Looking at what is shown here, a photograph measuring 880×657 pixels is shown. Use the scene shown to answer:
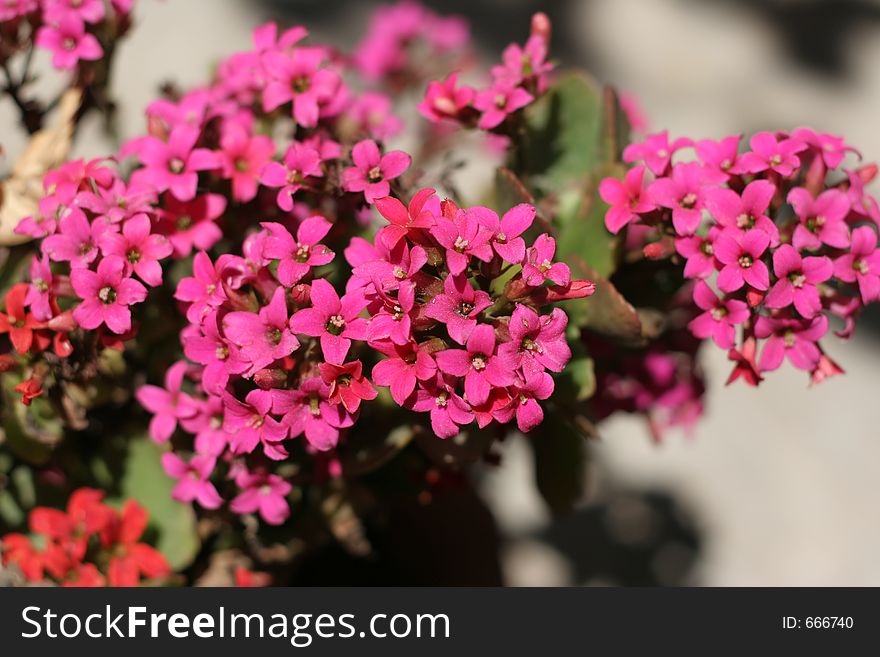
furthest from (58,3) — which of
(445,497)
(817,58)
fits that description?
(817,58)

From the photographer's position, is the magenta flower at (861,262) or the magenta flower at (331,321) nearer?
the magenta flower at (331,321)

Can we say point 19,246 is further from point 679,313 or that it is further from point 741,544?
point 741,544

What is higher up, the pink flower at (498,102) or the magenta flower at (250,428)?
the pink flower at (498,102)

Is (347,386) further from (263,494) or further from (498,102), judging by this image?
(498,102)

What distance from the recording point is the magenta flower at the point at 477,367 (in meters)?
0.61

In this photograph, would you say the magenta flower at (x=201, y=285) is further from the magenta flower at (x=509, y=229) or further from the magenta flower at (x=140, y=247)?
the magenta flower at (x=509, y=229)

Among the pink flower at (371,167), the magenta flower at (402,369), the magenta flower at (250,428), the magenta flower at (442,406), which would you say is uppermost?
the pink flower at (371,167)

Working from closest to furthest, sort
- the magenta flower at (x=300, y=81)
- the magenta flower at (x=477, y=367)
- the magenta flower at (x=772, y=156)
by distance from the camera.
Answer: the magenta flower at (x=477, y=367) → the magenta flower at (x=772, y=156) → the magenta flower at (x=300, y=81)

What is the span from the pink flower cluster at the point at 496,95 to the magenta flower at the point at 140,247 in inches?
11.3

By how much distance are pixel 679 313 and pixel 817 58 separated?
126 cm

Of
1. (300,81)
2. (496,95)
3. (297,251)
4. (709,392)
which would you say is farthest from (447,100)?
(709,392)

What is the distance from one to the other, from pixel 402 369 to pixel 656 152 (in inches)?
13.0

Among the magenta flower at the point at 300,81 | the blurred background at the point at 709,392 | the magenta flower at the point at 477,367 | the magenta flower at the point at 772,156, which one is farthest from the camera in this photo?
the blurred background at the point at 709,392

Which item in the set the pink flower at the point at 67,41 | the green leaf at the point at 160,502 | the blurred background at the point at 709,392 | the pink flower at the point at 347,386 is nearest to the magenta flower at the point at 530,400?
the pink flower at the point at 347,386
